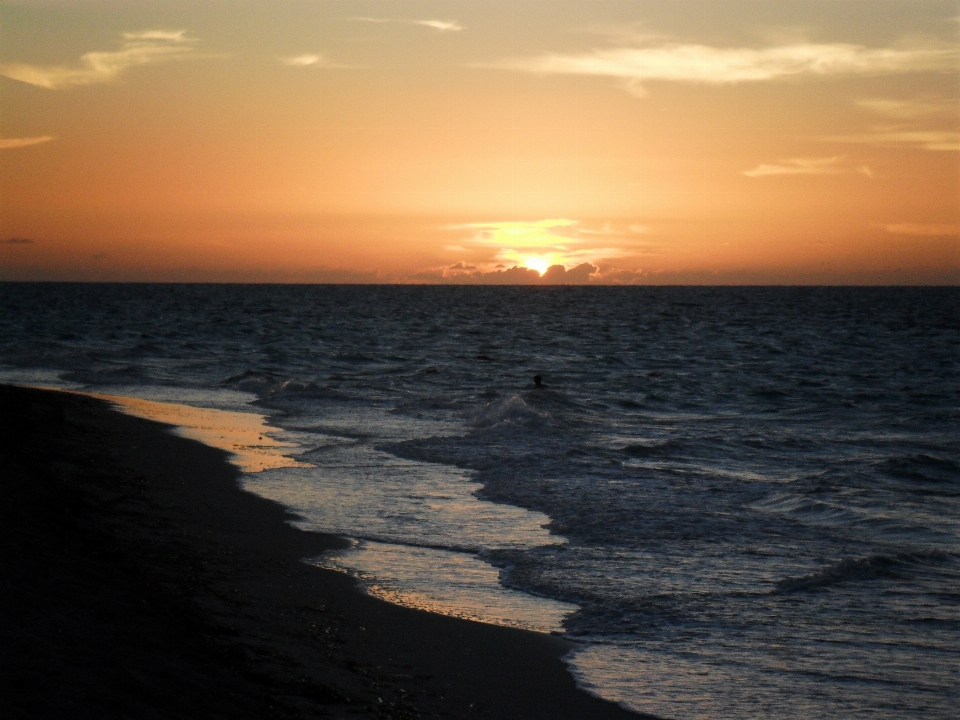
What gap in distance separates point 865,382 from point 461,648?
101 feet

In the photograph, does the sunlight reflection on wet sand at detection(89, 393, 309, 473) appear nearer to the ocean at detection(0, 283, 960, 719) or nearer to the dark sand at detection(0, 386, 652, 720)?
the ocean at detection(0, 283, 960, 719)

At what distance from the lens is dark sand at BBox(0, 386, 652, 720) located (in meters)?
5.08

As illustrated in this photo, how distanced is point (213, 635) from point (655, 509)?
6877 millimetres

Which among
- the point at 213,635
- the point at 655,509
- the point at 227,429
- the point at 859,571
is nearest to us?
the point at 213,635

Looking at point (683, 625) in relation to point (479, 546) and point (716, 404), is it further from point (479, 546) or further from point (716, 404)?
point (716, 404)

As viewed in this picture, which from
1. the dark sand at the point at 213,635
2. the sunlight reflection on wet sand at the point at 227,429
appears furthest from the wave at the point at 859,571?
the sunlight reflection on wet sand at the point at 227,429

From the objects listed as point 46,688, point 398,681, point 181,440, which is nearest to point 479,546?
point 398,681

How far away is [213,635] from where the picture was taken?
20.9 feet

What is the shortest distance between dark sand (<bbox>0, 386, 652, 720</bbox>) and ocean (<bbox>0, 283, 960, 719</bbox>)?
0.50 meters

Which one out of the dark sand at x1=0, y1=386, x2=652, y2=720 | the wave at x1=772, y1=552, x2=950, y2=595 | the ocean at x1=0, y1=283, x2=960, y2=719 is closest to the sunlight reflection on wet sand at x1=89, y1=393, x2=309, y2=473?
the ocean at x1=0, y1=283, x2=960, y2=719

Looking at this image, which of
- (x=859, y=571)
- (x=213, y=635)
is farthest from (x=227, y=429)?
(x=859, y=571)

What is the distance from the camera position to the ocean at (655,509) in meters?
6.85

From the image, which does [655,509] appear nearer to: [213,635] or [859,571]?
[859,571]

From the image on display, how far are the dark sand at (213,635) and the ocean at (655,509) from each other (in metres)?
0.50
